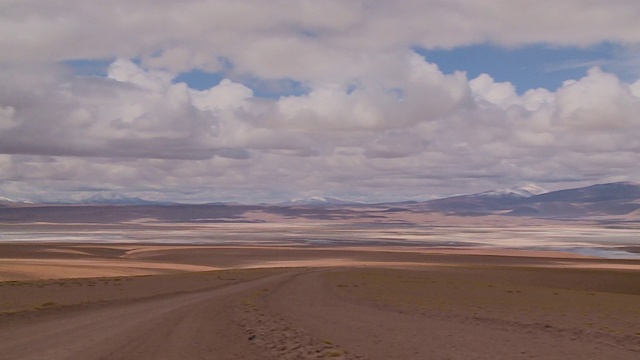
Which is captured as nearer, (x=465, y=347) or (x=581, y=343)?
(x=465, y=347)

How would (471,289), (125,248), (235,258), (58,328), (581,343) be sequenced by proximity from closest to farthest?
1. (581,343)
2. (58,328)
3. (471,289)
4. (235,258)
5. (125,248)

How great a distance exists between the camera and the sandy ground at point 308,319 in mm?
14383

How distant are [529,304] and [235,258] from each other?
Answer: 4287 cm

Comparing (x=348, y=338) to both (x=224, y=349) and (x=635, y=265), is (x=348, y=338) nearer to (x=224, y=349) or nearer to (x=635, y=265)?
(x=224, y=349)

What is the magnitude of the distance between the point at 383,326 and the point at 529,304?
9305mm

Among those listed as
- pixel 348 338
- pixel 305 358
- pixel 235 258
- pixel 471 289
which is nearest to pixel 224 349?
pixel 305 358

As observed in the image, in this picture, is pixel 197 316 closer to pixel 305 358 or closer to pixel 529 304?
pixel 305 358

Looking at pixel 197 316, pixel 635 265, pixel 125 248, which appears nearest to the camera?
pixel 197 316

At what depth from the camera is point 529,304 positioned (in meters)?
25.1

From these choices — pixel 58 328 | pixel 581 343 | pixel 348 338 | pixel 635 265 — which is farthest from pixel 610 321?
pixel 635 265

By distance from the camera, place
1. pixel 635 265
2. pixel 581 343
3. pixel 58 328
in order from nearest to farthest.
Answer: pixel 581 343 → pixel 58 328 → pixel 635 265

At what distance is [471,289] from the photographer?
3147cm

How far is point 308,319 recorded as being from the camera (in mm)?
19094

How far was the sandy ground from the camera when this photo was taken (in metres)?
14.4
